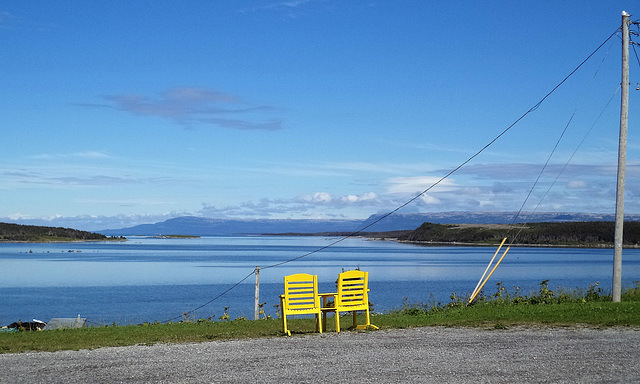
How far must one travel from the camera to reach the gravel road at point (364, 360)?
8867mm

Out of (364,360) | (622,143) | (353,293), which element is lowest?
(364,360)

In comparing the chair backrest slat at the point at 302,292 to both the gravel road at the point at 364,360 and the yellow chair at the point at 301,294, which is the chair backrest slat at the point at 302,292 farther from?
the gravel road at the point at 364,360

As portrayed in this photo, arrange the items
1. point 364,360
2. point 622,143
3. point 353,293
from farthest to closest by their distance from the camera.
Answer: point 622,143 → point 353,293 → point 364,360

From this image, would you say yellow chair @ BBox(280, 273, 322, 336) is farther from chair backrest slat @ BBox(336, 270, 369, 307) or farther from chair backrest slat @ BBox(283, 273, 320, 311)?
chair backrest slat @ BBox(336, 270, 369, 307)

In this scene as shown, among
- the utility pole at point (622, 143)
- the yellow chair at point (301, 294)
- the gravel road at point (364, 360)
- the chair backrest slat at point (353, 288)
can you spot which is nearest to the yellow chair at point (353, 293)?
the chair backrest slat at point (353, 288)

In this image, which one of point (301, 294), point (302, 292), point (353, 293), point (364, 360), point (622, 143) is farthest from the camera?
point (622, 143)

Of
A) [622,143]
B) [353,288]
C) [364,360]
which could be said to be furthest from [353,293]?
[622,143]

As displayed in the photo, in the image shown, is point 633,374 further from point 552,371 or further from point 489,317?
point 489,317

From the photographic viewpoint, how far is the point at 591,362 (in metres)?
9.66

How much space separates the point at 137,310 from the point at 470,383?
101 feet

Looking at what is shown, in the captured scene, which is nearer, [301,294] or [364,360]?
[364,360]

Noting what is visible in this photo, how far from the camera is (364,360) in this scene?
10.1 meters

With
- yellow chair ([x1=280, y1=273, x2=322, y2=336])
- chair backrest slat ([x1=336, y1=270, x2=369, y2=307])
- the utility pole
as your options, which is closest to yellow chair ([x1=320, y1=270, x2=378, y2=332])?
chair backrest slat ([x1=336, y1=270, x2=369, y2=307])

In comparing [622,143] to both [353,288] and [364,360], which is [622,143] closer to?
[353,288]
